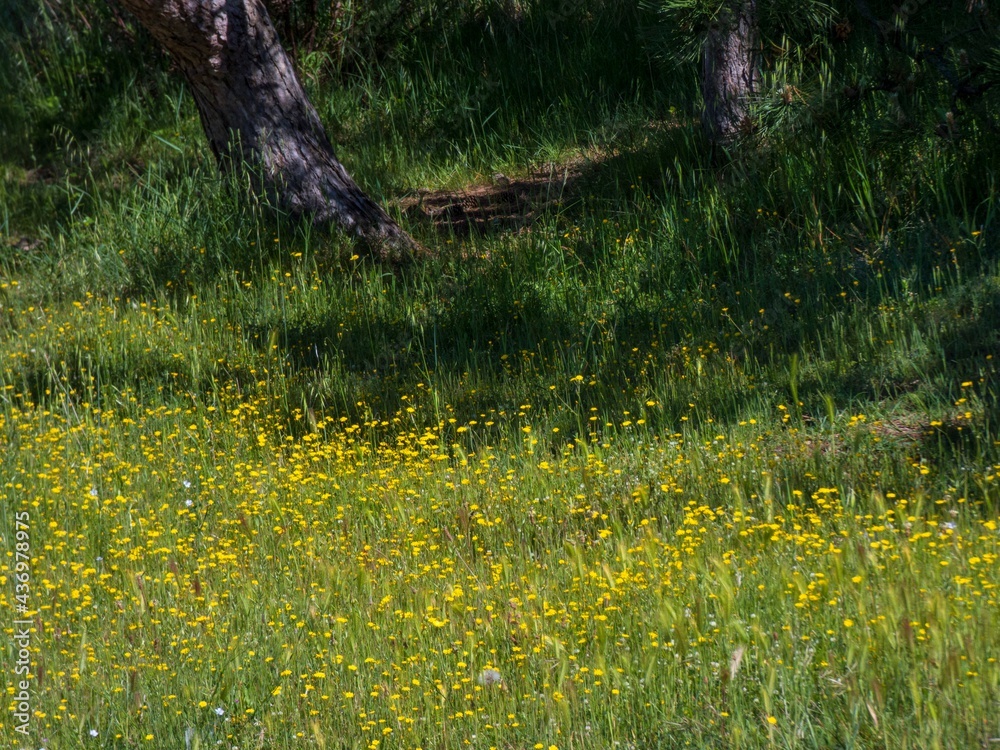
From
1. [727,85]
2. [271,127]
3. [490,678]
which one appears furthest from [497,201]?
[490,678]

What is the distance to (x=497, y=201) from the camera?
8.06 m

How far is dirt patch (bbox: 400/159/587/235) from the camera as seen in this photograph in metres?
7.62

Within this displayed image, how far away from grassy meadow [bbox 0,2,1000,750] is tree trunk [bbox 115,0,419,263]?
208 millimetres

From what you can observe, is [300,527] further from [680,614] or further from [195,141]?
[195,141]

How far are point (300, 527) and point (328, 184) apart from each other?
3460 millimetres

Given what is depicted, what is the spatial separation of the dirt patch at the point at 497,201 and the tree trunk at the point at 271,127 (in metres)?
0.59

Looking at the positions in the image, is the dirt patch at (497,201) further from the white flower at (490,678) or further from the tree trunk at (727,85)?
the white flower at (490,678)

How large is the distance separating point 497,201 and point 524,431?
3382 mm

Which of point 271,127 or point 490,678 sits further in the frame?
point 271,127

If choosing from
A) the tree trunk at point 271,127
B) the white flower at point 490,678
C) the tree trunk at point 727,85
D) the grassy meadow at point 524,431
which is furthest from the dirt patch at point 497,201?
the white flower at point 490,678

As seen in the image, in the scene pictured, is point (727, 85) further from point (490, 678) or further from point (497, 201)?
point (490, 678)

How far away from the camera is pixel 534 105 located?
8.73 m

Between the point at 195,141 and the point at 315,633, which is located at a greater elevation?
the point at 195,141

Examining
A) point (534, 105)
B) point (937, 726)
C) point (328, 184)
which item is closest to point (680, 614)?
point (937, 726)
